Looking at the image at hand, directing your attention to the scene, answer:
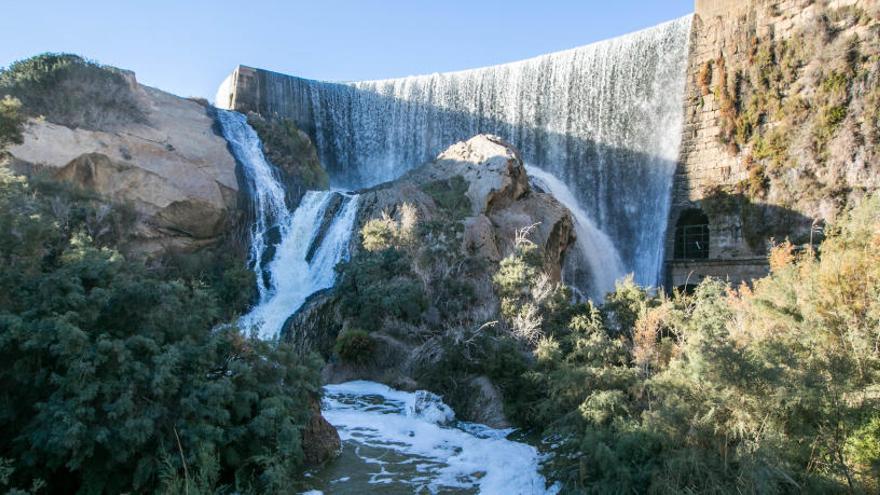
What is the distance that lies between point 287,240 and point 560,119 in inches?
484

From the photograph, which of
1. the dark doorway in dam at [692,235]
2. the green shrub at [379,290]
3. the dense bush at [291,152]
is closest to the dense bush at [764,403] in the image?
the green shrub at [379,290]

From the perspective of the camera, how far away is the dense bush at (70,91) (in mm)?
20266

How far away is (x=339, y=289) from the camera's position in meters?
16.3

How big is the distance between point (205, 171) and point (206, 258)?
3119mm

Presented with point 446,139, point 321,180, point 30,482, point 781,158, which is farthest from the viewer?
point 446,139

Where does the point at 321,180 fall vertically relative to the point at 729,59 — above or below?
below

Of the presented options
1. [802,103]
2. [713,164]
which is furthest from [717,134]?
[802,103]

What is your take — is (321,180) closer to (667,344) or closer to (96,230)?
(96,230)

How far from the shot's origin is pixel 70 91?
20.9 metres

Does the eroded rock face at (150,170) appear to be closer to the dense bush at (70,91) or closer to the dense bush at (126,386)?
the dense bush at (70,91)

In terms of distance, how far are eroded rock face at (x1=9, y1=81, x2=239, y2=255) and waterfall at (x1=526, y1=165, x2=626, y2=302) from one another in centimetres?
1104

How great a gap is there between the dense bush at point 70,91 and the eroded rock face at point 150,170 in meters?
0.52

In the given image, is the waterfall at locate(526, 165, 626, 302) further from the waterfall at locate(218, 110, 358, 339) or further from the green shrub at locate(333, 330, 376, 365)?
the green shrub at locate(333, 330, 376, 365)

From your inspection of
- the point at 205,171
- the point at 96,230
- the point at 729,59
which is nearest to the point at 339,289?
the point at 96,230
